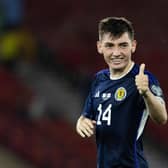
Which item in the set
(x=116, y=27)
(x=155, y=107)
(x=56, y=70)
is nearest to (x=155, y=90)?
(x=155, y=107)

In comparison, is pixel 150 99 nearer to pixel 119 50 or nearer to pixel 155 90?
pixel 155 90

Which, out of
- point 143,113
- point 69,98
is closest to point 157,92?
point 143,113

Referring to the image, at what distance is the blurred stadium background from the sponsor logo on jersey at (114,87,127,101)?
3517mm

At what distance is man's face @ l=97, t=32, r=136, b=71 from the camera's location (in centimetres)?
356

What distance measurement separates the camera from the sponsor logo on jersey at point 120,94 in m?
3.58

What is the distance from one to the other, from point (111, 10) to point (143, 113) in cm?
567

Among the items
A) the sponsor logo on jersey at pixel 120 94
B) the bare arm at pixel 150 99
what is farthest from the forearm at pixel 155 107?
the sponsor logo on jersey at pixel 120 94

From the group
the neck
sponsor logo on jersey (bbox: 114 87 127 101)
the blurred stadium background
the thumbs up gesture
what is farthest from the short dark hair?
the blurred stadium background

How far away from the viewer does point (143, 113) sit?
3.56m

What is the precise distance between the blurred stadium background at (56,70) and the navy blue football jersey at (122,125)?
3.51 m

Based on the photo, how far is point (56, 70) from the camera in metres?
9.84

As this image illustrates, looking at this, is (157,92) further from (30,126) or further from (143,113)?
(30,126)

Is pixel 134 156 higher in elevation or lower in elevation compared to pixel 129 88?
lower

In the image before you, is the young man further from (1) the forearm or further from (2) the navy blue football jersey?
(1) the forearm
